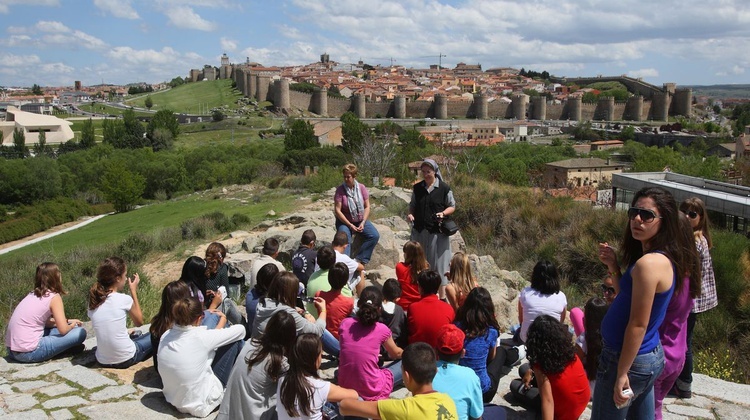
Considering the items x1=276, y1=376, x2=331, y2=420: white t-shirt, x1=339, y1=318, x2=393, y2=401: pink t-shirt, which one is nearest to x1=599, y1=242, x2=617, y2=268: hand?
x1=339, y1=318, x2=393, y2=401: pink t-shirt

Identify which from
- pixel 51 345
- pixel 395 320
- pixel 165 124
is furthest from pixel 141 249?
pixel 165 124

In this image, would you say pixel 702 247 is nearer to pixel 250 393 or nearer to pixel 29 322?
pixel 250 393

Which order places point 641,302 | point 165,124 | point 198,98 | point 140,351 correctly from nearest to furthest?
point 641,302 < point 140,351 < point 165,124 < point 198,98

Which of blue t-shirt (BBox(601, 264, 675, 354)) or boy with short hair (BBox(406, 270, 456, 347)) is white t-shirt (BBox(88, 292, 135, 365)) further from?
blue t-shirt (BBox(601, 264, 675, 354))

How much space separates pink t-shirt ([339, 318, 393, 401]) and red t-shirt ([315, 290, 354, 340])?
2.70 feet

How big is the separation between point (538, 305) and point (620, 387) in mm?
1850

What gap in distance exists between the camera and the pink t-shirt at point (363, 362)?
375cm

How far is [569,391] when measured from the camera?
3381 millimetres

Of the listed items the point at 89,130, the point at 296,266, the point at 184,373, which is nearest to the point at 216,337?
the point at 184,373

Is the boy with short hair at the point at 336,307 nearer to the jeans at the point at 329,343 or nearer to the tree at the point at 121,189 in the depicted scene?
the jeans at the point at 329,343

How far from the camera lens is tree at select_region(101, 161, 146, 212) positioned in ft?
111

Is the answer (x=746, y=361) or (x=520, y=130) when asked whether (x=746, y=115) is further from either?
(x=746, y=361)

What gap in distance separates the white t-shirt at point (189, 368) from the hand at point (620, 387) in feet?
8.07

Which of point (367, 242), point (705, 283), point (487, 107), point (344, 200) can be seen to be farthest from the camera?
point (487, 107)
